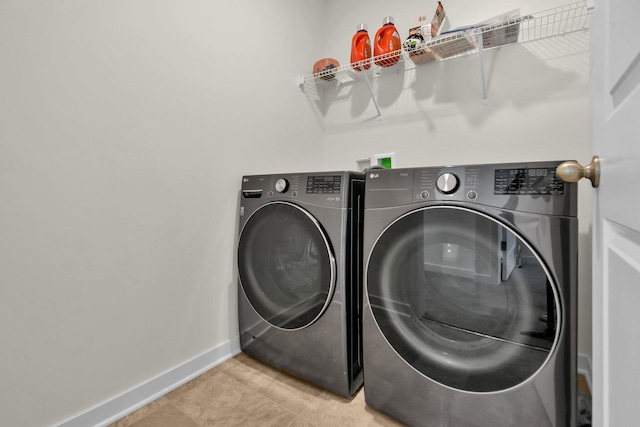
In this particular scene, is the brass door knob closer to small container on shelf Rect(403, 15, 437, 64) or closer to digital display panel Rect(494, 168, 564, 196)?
digital display panel Rect(494, 168, 564, 196)

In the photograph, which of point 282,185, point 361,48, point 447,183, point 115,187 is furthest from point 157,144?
point 361,48

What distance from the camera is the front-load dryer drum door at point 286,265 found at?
1211mm

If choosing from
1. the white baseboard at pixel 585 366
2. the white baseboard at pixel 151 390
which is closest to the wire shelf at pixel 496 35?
the white baseboard at pixel 585 366

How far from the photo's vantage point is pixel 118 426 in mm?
1068

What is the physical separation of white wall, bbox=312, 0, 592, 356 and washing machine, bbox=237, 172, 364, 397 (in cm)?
76

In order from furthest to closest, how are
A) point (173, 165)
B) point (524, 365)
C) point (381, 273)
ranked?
point (173, 165) → point (381, 273) → point (524, 365)

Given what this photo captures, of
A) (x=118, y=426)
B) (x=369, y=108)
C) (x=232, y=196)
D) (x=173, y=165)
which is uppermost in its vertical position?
(x=369, y=108)

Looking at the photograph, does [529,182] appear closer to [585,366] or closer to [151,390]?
[585,366]

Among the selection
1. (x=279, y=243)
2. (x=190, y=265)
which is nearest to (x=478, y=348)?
(x=279, y=243)

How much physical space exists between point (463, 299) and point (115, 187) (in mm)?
1323

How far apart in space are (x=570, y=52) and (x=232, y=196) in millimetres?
1795

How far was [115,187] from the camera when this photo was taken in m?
1.09

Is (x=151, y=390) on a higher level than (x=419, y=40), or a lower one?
lower

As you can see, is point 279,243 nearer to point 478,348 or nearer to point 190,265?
point 190,265
